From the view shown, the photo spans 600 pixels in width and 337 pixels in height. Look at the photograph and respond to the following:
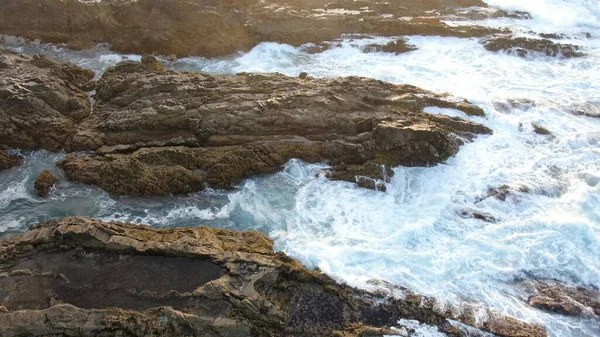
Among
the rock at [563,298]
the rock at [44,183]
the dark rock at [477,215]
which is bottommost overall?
the rock at [563,298]

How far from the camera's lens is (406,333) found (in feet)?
37.1

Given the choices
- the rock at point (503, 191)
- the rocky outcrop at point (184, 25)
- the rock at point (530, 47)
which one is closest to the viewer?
the rock at point (503, 191)

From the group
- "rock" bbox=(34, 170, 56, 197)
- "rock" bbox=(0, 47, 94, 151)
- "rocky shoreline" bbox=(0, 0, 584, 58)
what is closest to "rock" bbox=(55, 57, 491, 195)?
"rock" bbox=(34, 170, 56, 197)

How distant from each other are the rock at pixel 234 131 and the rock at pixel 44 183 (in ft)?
2.45

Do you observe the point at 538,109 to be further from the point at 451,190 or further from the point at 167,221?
the point at 167,221

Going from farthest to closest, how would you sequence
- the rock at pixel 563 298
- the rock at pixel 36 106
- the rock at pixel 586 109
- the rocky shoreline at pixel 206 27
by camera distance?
the rocky shoreline at pixel 206 27 → the rock at pixel 586 109 → the rock at pixel 36 106 → the rock at pixel 563 298

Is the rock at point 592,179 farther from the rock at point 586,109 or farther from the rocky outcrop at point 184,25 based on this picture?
the rocky outcrop at point 184,25

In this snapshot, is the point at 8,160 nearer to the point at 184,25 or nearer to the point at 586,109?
the point at 184,25

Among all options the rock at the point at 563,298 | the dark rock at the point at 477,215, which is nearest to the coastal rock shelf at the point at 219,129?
the dark rock at the point at 477,215

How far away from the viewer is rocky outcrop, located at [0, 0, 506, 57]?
27062 mm

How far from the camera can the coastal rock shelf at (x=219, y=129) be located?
1683 centimetres

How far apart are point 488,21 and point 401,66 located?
11.0m

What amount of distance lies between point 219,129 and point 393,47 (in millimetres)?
14606

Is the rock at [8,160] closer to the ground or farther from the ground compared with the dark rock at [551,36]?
closer to the ground
